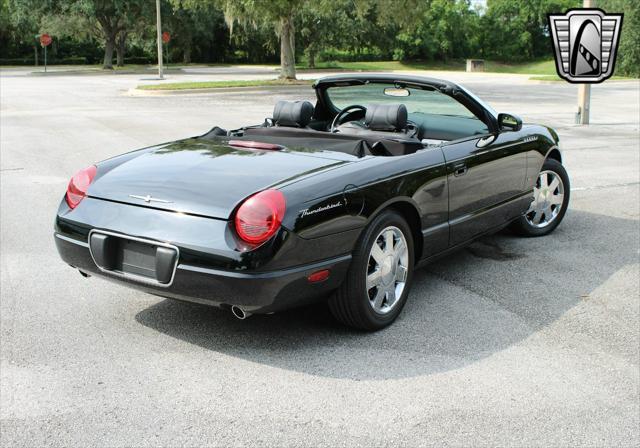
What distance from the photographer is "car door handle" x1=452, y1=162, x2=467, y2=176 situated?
4992mm

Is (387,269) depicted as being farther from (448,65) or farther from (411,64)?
(448,65)

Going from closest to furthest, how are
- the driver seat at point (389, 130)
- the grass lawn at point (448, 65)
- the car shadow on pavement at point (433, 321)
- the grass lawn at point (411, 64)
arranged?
1. the car shadow on pavement at point (433, 321)
2. the driver seat at point (389, 130)
3. the grass lawn at point (448, 65)
4. the grass lawn at point (411, 64)

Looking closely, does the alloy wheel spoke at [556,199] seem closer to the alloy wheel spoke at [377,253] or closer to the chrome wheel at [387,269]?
the chrome wheel at [387,269]

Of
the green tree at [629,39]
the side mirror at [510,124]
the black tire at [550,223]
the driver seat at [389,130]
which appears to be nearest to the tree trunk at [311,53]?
the green tree at [629,39]

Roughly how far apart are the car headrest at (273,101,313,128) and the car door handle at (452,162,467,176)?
1158mm

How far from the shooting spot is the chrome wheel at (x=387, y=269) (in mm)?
4324

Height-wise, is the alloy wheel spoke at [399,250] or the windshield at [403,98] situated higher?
the windshield at [403,98]

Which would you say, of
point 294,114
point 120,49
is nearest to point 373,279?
point 294,114

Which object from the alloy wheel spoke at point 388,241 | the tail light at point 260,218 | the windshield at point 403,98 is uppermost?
the windshield at point 403,98

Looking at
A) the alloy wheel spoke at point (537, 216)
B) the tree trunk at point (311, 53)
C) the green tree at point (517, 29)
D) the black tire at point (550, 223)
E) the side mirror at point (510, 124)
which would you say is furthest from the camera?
the green tree at point (517, 29)

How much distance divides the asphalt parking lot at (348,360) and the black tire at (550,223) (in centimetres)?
9

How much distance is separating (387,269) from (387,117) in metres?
1.19

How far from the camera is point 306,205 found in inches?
153

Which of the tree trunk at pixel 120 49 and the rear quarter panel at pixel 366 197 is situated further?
the tree trunk at pixel 120 49
